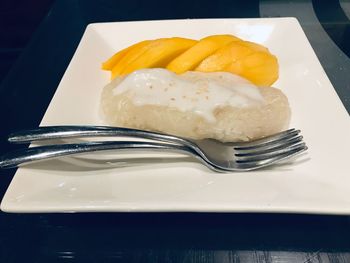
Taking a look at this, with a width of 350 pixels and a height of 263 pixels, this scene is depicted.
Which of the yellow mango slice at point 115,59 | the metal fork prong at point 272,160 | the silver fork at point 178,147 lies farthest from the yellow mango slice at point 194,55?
the metal fork prong at point 272,160

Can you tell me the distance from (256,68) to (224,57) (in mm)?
106

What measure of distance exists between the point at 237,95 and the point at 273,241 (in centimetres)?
39

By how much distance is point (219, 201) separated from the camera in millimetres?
762

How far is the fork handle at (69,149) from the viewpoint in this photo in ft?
2.75

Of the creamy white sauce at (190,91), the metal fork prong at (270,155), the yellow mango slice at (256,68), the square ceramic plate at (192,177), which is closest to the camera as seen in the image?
the square ceramic plate at (192,177)

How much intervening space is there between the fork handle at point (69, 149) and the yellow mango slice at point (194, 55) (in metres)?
0.35

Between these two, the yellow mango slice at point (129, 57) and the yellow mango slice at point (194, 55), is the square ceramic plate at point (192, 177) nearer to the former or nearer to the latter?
the yellow mango slice at point (129, 57)

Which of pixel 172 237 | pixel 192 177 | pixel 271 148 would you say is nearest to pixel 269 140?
pixel 271 148

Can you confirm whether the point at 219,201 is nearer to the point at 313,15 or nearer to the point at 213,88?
the point at 213,88

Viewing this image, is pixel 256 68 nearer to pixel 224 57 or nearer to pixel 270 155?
pixel 224 57

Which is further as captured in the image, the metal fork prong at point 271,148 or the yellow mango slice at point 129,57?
the yellow mango slice at point 129,57

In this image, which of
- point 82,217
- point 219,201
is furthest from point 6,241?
point 219,201

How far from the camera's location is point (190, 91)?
1008 millimetres

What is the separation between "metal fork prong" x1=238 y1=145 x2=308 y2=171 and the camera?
86cm
